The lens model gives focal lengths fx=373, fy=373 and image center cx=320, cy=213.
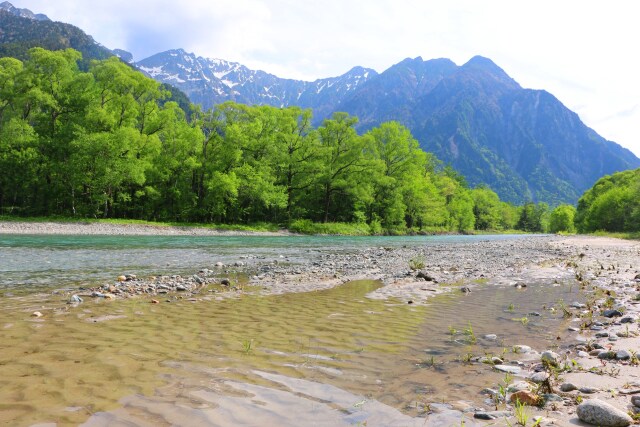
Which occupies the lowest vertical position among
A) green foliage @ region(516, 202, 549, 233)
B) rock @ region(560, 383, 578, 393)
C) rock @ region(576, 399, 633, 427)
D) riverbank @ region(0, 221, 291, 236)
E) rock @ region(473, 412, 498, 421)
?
riverbank @ region(0, 221, 291, 236)

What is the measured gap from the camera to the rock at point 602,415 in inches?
131

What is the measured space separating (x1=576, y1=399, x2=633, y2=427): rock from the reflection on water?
0.98 meters

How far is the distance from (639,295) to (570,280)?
149 inches

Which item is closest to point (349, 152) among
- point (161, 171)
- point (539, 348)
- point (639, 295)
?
point (161, 171)

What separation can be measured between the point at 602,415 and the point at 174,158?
53712mm

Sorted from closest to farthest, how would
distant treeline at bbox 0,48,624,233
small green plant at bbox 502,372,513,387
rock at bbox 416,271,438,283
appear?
small green plant at bbox 502,372,513,387, rock at bbox 416,271,438,283, distant treeline at bbox 0,48,624,233

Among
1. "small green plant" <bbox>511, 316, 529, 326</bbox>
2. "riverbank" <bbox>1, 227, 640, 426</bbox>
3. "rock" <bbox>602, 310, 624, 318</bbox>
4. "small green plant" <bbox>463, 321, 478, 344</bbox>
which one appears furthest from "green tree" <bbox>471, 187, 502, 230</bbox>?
"small green plant" <bbox>463, 321, 478, 344</bbox>

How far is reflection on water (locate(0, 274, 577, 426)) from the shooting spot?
358 cm

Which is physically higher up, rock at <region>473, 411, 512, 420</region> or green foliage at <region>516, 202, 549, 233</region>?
green foliage at <region>516, 202, 549, 233</region>

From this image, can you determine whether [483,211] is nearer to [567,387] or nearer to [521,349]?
[521,349]

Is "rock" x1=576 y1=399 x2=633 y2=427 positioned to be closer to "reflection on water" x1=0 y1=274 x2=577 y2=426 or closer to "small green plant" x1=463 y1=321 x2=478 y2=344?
"reflection on water" x1=0 y1=274 x2=577 y2=426

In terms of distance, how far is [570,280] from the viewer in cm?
1388

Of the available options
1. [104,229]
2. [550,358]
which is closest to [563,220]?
[104,229]

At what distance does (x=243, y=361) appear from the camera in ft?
16.6
